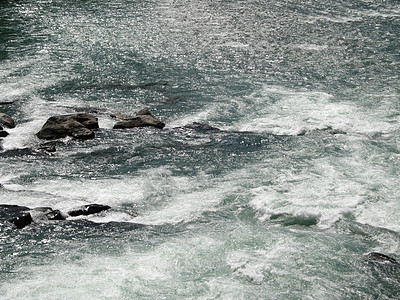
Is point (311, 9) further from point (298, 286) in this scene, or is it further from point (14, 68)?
point (298, 286)

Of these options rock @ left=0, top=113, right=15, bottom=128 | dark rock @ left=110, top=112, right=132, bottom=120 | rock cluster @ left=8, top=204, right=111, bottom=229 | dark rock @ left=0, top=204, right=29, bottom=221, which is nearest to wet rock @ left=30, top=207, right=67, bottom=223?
rock cluster @ left=8, top=204, right=111, bottom=229

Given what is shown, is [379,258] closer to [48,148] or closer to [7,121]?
[48,148]

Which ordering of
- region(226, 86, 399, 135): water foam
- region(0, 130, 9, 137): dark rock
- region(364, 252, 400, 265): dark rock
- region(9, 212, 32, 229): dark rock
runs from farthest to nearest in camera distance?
region(226, 86, 399, 135): water foam < region(0, 130, 9, 137): dark rock < region(9, 212, 32, 229): dark rock < region(364, 252, 400, 265): dark rock

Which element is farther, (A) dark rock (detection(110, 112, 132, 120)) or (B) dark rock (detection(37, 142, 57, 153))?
(A) dark rock (detection(110, 112, 132, 120))

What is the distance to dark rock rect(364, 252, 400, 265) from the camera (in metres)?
9.76

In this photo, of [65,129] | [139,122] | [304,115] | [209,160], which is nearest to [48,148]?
[65,129]

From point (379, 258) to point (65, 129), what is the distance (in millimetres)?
9049

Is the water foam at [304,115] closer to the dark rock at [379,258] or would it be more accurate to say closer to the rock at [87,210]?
the rock at [87,210]

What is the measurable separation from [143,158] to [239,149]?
2563mm

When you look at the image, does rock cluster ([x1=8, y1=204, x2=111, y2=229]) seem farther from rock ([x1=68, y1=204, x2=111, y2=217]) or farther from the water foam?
the water foam

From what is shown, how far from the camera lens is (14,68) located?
20.4 meters

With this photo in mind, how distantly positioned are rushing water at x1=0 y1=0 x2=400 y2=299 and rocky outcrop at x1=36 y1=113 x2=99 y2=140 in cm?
36

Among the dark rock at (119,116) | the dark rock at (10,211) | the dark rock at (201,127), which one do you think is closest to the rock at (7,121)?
the dark rock at (119,116)

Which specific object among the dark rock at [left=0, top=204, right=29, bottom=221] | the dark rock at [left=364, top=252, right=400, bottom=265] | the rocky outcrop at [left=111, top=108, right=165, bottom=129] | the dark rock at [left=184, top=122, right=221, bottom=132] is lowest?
the dark rock at [left=184, top=122, right=221, bottom=132]
